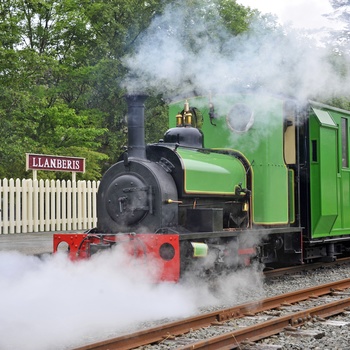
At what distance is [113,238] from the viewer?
25.1 feet

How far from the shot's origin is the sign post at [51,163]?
1503 cm

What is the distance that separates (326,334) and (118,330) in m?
1.98

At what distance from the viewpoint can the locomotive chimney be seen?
7879mm

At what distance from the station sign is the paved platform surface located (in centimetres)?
169

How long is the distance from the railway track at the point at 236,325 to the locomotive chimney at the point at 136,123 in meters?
2.40

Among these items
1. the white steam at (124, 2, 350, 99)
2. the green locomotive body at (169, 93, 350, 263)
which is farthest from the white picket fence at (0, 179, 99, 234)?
the green locomotive body at (169, 93, 350, 263)

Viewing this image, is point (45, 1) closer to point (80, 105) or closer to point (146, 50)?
point (80, 105)

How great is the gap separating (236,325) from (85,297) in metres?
1.77

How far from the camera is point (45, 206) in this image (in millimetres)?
15234

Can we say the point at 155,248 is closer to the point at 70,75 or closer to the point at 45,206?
the point at 45,206

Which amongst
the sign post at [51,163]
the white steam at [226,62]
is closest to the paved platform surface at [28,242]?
the sign post at [51,163]

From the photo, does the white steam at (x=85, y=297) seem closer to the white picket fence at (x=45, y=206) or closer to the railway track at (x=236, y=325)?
A: the railway track at (x=236, y=325)

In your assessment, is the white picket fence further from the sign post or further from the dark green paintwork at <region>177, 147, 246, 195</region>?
the dark green paintwork at <region>177, 147, 246, 195</region>

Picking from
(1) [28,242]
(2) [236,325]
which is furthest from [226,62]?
(1) [28,242]
